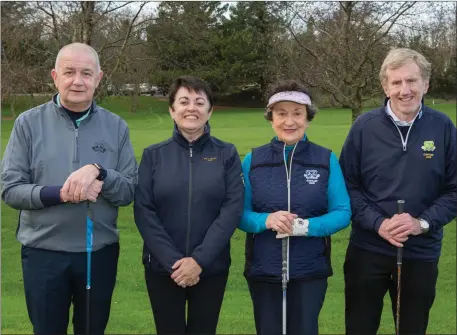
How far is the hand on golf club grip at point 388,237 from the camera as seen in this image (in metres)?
3.38

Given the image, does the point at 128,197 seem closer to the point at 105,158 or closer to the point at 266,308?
the point at 105,158

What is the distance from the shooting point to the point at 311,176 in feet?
10.8

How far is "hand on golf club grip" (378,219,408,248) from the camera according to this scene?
3383 millimetres

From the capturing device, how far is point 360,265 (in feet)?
11.9

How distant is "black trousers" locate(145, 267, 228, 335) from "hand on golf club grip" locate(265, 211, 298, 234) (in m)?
0.46

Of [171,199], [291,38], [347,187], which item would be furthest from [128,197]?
[291,38]

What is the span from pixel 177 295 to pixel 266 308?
51 cm

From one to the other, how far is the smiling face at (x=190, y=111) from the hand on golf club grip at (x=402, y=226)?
1220 mm

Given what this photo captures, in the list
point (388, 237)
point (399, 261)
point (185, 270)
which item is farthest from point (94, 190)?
point (399, 261)

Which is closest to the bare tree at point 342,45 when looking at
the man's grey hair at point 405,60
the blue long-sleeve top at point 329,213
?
the man's grey hair at point 405,60

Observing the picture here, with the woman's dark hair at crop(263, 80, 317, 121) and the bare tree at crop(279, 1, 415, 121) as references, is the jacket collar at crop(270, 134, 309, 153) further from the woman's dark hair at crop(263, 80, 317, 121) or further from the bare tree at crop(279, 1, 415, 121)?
the bare tree at crop(279, 1, 415, 121)

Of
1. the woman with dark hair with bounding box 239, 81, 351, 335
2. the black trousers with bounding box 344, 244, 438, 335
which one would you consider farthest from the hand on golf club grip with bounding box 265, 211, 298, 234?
the black trousers with bounding box 344, 244, 438, 335

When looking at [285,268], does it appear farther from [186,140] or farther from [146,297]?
[146,297]

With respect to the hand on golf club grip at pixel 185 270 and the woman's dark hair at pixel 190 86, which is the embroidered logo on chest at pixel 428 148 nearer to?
the woman's dark hair at pixel 190 86
